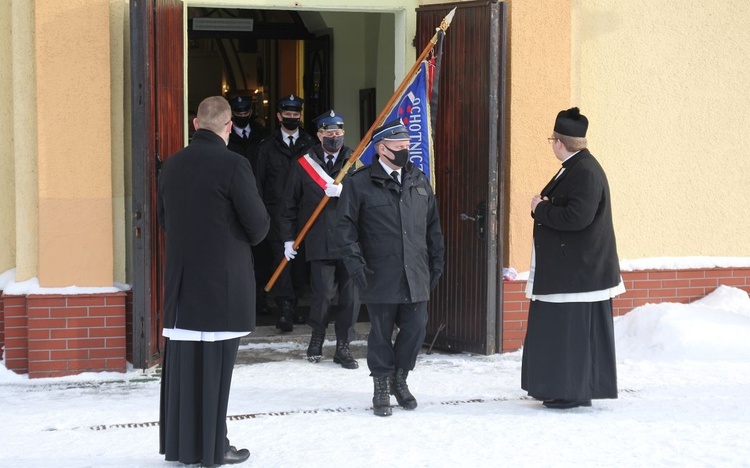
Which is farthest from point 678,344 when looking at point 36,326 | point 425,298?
point 36,326

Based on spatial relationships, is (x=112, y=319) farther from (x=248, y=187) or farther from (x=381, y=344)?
(x=248, y=187)

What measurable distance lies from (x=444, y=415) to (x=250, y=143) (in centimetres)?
475

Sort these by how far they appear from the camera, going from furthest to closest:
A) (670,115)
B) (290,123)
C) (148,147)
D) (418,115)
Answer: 1. (290,123)
2. (670,115)
3. (418,115)
4. (148,147)

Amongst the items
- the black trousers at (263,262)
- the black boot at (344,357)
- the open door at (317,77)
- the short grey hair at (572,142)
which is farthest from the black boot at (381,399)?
the open door at (317,77)

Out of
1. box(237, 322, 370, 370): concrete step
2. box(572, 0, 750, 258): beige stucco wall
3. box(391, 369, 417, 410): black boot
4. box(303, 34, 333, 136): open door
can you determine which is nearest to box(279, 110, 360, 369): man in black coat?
box(237, 322, 370, 370): concrete step

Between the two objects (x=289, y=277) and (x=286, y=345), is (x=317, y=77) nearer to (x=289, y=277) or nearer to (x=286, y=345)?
(x=289, y=277)

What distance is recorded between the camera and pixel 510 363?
808cm

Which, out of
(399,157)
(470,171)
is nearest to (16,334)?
(399,157)

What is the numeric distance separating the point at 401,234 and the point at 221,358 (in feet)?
5.05

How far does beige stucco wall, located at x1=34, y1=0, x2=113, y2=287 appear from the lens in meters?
7.54

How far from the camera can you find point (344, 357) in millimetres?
7941

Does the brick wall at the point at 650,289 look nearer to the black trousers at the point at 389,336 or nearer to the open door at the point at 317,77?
the black trousers at the point at 389,336

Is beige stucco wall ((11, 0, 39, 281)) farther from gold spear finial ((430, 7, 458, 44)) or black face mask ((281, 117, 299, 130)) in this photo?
gold spear finial ((430, 7, 458, 44))

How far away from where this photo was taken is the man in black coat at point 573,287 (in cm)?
658
